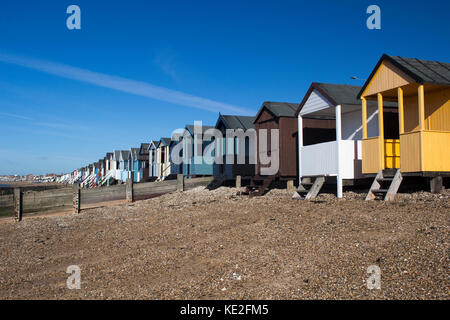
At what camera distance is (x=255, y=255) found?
701 centimetres

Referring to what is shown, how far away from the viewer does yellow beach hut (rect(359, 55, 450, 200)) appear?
10430 mm

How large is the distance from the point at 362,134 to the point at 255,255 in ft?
30.1

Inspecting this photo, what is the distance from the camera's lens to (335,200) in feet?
39.3

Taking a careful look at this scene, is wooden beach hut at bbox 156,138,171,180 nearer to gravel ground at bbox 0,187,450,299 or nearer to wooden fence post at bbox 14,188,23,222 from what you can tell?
wooden fence post at bbox 14,188,23,222

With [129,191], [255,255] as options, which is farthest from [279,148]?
[255,255]

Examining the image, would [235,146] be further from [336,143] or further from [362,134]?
[336,143]

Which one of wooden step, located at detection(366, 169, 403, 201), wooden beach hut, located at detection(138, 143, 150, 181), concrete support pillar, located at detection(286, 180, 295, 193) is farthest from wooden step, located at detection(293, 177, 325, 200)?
wooden beach hut, located at detection(138, 143, 150, 181)

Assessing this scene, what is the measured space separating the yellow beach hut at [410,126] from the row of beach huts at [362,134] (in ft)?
0.09

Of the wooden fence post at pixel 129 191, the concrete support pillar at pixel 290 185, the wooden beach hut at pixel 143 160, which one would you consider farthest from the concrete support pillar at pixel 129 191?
the wooden beach hut at pixel 143 160

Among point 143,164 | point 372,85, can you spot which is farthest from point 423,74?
point 143,164

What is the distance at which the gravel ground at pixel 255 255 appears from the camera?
17.8 feet
